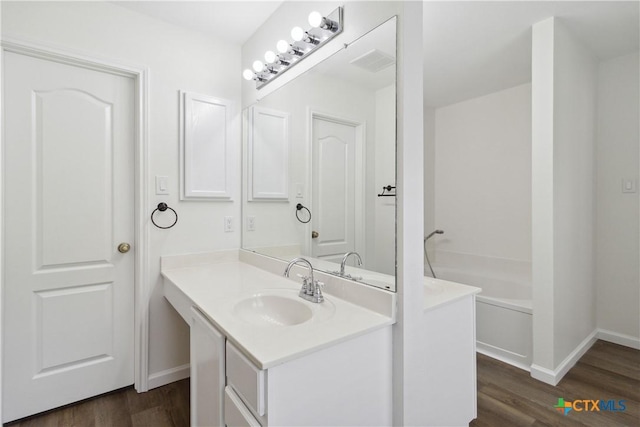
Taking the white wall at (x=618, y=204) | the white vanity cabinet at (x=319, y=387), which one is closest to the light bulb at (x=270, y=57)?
the white vanity cabinet at (x=319, y=387)

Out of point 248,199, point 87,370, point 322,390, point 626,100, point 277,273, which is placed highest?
point 626,100

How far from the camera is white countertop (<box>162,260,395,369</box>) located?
933 millimetres

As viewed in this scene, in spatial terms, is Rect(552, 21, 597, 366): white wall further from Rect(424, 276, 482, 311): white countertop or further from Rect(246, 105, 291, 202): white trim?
A: Rect(246, 105, 291, 202): white trim

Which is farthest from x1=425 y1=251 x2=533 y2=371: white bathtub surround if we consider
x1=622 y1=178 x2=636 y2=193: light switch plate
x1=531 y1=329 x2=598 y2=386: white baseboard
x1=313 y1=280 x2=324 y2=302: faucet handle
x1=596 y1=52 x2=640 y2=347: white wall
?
x1=313 y1=280 x2=324 y2=302: faucet handle

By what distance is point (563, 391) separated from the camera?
6.36ft

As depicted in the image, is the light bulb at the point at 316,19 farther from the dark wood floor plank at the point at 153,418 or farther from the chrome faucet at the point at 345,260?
the dark wood floor plank at the point at 153,418

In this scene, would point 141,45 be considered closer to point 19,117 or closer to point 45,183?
point 19,117

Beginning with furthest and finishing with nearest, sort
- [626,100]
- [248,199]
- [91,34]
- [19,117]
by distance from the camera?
1. [626,100]
2. [248,199]
3. [91,34]
4. [19,117]

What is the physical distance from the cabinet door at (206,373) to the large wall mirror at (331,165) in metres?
0.62

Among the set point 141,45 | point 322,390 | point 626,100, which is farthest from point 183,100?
point 626,100

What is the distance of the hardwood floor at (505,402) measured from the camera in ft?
5.49

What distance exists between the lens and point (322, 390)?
98 cm

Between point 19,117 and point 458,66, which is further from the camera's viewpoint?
point 458,66

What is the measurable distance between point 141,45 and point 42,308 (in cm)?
163
